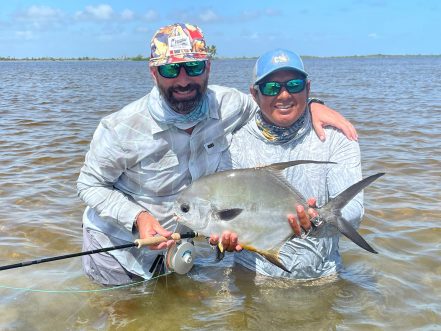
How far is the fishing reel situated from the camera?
4.15 metres

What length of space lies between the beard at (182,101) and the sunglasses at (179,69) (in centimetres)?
9

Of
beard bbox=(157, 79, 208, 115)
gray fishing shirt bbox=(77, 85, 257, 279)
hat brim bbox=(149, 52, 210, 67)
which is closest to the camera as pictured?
hat brim bbox=(149, 52, 210, 67)

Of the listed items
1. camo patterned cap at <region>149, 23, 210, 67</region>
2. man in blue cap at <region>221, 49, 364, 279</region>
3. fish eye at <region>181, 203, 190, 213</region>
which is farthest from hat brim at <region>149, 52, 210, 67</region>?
fish eye at <region>181, 203, 190, 213</region>

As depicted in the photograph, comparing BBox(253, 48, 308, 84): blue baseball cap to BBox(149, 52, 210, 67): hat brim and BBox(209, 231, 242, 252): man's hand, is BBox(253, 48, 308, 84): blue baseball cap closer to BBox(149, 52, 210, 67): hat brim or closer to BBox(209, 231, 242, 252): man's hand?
BBox(149, 52, 210, 67): hat brim

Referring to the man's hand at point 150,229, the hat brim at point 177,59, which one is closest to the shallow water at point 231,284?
the man's hand at point 150,229

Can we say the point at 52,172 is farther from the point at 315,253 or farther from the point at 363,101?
the point at 363,101

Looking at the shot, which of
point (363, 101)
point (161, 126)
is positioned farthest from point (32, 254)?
point (363, 101)

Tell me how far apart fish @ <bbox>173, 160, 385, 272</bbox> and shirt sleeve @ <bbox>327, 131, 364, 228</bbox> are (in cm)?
28

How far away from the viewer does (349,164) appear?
3.60 meters

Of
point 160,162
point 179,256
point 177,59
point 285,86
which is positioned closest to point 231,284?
point 179,256

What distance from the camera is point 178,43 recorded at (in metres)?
3.78

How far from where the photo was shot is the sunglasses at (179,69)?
3.74m

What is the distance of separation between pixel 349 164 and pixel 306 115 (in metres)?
0.53

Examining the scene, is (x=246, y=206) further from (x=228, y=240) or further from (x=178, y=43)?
(x=178, y=43)
